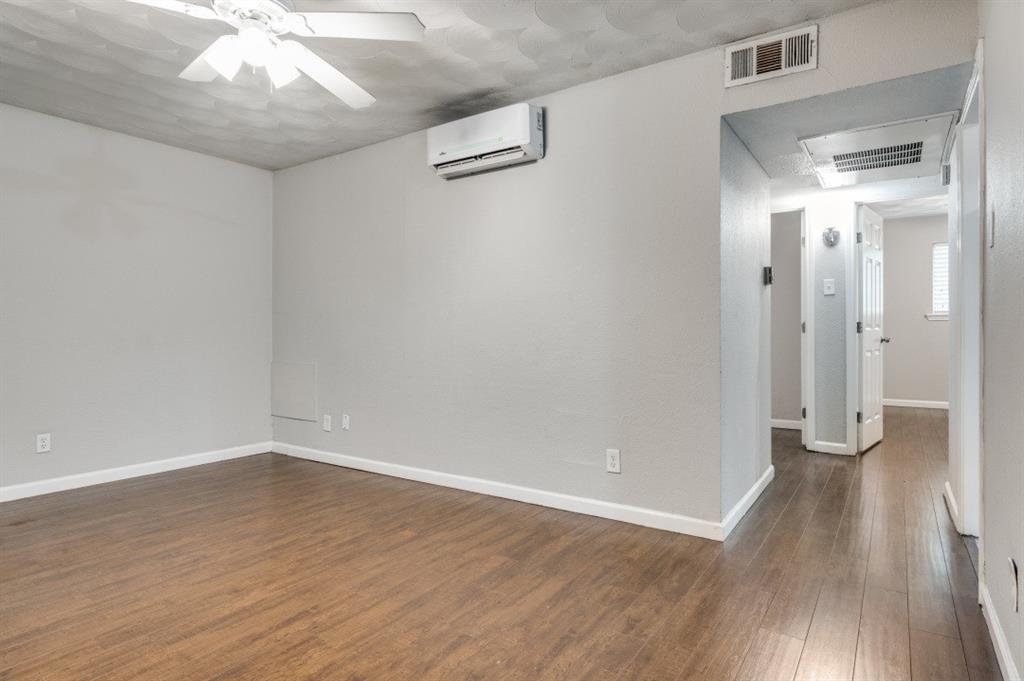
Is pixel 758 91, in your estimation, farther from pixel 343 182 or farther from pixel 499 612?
pixel 343 182

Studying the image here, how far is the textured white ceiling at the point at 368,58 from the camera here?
2398 millimetres

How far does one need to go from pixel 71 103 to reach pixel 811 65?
411 centimetres

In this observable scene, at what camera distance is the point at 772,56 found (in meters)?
2.57

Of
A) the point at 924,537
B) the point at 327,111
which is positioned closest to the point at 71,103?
the point at 327,111

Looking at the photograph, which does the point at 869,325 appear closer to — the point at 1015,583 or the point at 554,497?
the point at 554,497

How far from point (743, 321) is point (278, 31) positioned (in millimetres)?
2656

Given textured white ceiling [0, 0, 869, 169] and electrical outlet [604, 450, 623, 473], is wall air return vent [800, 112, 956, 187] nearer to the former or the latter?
textured white ceiling [0, 0, 869, 169]

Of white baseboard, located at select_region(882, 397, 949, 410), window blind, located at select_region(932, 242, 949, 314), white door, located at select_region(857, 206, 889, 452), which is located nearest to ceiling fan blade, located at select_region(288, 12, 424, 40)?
white door, located at select_region(857, 206, 889, 452)

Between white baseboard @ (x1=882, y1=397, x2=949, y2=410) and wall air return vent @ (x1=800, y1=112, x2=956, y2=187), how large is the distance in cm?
402

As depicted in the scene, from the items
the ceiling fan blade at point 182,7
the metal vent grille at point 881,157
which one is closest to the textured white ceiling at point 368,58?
the ceiling fan blade at point 182,7

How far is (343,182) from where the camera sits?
4.38m

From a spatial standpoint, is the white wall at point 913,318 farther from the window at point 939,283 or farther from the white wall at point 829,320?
the white wall at point 829,320

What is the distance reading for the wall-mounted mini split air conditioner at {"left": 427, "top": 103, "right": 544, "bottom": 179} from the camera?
319 centimetres

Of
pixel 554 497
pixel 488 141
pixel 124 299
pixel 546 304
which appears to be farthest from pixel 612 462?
pixel 124 299
